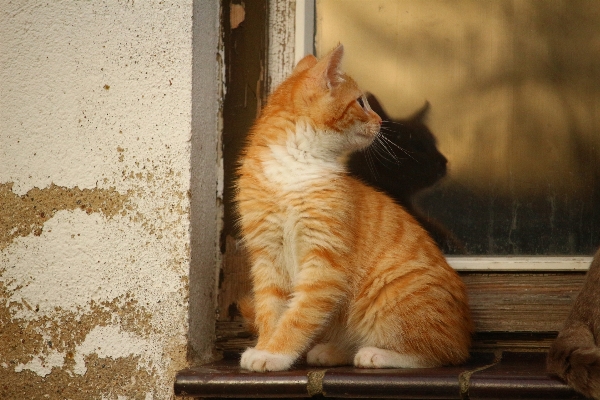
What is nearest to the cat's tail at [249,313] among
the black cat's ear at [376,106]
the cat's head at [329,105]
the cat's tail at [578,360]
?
the cat's head at [329,105]

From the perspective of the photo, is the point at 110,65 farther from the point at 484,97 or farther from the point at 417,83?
the point at 484,97

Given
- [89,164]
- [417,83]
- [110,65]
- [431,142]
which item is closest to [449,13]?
[417,83]

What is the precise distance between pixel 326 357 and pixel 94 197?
3.13 ft

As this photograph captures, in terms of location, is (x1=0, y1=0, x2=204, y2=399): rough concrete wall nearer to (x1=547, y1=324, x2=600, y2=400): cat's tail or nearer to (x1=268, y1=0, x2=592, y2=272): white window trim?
(x1=268, y1=0, x2=592, y2=272): white window trim

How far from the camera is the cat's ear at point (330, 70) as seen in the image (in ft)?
7.93

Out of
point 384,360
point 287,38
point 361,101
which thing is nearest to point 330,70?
point 361,101

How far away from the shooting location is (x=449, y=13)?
283 centimetres

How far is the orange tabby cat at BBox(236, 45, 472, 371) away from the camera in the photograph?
7.37 feet

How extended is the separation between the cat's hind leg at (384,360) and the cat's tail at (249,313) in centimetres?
50

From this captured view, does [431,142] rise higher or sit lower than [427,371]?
higher

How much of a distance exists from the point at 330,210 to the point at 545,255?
94cm

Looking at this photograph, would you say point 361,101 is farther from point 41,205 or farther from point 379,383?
point 41,205

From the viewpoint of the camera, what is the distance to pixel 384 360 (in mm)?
2197

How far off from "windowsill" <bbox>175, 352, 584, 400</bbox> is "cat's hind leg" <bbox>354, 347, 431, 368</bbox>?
6cm
